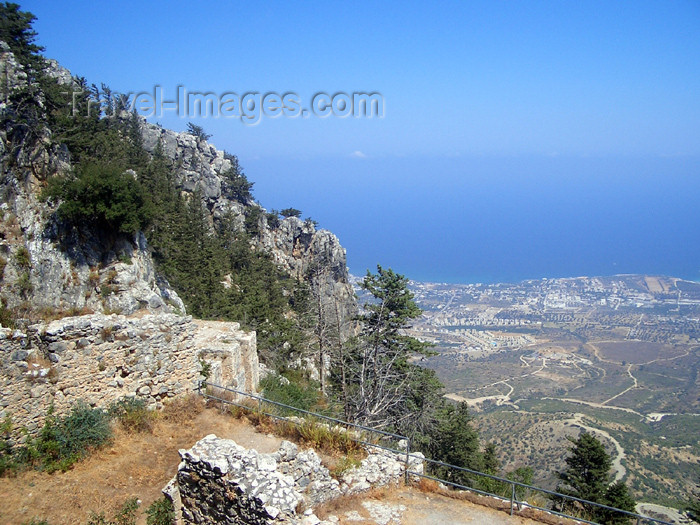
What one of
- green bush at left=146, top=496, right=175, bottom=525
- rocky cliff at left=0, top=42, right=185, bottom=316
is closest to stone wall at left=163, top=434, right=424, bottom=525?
green bush at left=146, top=496, right=175, bottom=525

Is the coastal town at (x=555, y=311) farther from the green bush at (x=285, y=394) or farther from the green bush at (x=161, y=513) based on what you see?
the green bush at (x=161, y=513)

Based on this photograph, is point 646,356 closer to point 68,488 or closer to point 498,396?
point 498,396

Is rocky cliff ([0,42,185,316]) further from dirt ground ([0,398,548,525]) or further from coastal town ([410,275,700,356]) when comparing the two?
coastal town ([410,275,700,356])

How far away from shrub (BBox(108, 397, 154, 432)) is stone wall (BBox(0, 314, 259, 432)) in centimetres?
16

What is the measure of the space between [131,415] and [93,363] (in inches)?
52.4

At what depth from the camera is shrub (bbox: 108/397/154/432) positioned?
30.3ft

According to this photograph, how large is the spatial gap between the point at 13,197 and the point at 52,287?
4.93 meters

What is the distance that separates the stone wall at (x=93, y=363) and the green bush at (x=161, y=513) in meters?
3.13

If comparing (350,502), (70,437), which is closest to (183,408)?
(70,437)

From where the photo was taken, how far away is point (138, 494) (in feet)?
24.6

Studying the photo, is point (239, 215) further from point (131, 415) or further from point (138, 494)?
point (138, 494)

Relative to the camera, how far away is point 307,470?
7676 mm

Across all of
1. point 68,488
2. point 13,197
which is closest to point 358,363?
point 68,488

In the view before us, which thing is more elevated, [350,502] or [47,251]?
[47,251]
